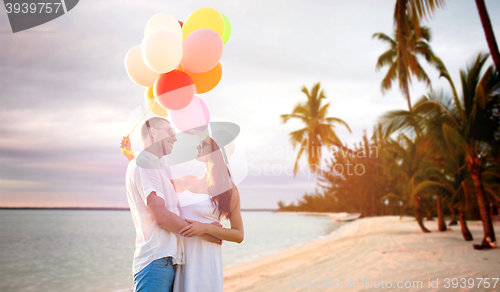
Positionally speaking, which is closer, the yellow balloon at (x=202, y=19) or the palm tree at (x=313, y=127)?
the yellow balloon at (x=202, y=19)

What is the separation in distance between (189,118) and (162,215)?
100 centimetres

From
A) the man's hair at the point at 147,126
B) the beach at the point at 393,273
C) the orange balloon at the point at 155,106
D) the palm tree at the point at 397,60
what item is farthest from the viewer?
the palm tree at the point at 397,60

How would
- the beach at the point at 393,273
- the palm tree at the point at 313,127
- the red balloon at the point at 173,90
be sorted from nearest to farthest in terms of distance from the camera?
the red balloon at the point at 173,90, the beach at the point at 393,273, the palm tree at the point at 313,127

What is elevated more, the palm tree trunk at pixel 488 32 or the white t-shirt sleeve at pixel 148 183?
the palm tree trunk at pixel 488 32

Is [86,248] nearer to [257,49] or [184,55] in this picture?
[257,49]

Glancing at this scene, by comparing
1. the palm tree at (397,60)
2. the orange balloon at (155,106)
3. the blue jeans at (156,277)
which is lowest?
the blue jeans at (156,277)

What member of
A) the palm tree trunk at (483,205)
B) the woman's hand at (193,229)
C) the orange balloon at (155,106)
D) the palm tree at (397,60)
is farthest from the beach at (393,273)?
the palm tree at (397,60)

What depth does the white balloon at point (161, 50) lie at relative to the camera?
2.12 m

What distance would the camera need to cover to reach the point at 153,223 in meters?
1.73

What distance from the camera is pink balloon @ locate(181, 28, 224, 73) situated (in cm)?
232

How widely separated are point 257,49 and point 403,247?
6.96 m

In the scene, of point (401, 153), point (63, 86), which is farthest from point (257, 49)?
point (401, 153)

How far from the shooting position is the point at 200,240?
1.84m

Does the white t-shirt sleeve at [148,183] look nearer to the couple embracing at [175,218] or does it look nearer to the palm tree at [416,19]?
the couple embracing at [175,218]
